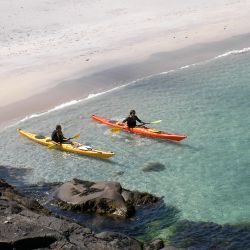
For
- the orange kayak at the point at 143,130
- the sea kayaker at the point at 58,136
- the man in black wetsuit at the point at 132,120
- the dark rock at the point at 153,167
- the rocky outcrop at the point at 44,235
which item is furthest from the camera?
the man in black wetsuit at the point at 132,120

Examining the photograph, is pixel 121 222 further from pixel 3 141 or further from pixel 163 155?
pixel 3 141

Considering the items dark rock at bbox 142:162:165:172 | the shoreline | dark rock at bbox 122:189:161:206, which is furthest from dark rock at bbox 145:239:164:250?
the shoreline

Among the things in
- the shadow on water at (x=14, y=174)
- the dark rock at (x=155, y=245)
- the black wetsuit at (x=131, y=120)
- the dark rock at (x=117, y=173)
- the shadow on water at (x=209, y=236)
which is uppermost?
the black wetsuit at (x=131, y=120)

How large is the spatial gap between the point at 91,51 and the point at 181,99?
11609mm

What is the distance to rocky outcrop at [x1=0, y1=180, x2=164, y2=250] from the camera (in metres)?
11.9

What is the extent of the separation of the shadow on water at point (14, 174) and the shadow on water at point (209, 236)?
7.73 meters

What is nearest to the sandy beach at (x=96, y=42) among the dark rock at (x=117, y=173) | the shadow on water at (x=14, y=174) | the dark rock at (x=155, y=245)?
the shadow on water at (x=14, y=174)

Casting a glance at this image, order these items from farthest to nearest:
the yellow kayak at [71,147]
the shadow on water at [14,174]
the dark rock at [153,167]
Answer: the yellow kayak at [71,147], the shadow on water at [14,174], the dark rock at [153,167]

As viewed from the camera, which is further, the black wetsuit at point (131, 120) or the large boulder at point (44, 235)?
the black wetsuit at point (131, 120)

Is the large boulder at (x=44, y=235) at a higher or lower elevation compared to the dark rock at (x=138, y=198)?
higher

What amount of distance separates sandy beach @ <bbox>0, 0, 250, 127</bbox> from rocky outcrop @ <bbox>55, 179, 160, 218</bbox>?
10.4 meters

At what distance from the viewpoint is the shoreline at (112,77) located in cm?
2830

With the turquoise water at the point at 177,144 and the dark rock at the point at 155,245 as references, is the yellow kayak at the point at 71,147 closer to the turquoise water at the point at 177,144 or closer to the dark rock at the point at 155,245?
the turquoise water at the point at 177,144

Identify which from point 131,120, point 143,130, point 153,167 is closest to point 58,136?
point 131,120
